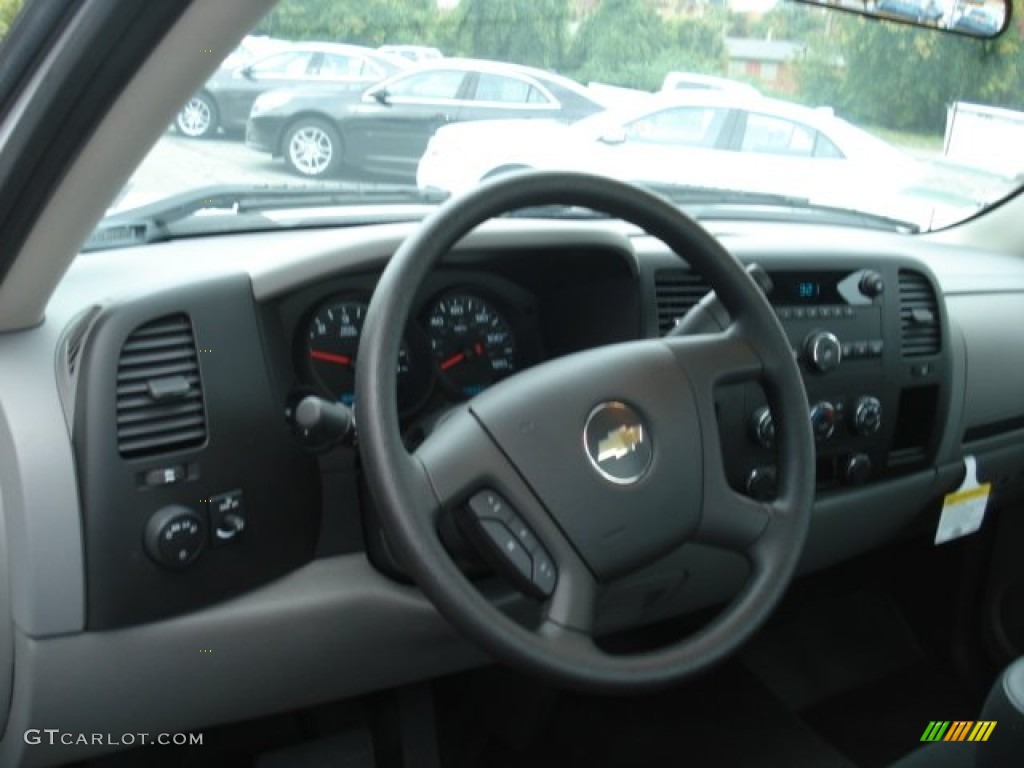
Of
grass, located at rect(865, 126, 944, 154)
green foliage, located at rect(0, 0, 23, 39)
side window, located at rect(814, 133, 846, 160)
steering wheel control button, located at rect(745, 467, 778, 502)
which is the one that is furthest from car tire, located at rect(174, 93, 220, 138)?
grass, located at rect(865, 126, 944, 154)

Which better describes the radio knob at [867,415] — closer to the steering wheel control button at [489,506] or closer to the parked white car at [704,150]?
the parked white car at [704,150]

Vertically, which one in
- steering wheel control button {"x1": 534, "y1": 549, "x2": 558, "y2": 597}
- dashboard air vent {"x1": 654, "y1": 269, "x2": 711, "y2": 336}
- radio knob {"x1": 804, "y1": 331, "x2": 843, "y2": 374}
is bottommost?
steering wheel control button {"x1": 534, "y1": 549, "x2": 558, "y2": 597}

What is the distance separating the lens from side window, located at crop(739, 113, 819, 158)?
9.10 feet

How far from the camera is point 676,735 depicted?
8.73 ft

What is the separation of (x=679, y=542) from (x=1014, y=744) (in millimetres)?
618

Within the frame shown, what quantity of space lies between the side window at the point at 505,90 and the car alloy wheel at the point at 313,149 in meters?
0.33

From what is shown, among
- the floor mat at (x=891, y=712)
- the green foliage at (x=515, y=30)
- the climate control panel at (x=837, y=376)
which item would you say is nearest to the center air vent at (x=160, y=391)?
the green foliage at (x=515, y=30)

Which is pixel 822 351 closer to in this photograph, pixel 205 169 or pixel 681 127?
pixel 681 127

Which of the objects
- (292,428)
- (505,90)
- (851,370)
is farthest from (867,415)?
(292,428)

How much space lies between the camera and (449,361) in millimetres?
1994

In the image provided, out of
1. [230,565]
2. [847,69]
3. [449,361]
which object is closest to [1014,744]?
[449,361]

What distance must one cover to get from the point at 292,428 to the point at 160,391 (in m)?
0.24

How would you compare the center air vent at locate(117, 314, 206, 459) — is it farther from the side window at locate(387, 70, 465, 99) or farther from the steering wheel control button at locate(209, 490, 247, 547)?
the side window at locate(387, 70, 465, 99)

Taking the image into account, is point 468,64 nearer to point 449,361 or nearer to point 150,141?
point 449,361
